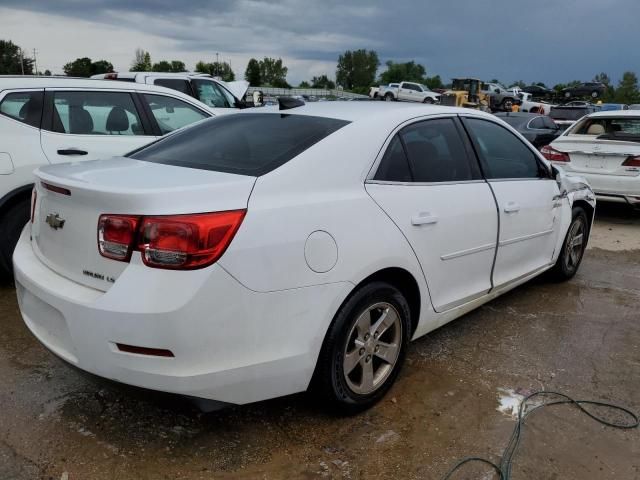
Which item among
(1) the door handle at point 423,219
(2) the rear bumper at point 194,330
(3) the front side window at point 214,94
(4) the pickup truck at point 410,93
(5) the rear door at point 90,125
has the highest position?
(4) the pickup truck at point 410,93

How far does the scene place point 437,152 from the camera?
136 inches

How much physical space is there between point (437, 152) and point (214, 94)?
9450 millimetres

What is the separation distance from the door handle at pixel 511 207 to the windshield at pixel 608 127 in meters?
5.44

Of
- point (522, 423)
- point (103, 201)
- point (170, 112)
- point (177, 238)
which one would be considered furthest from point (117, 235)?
point (170, 112)

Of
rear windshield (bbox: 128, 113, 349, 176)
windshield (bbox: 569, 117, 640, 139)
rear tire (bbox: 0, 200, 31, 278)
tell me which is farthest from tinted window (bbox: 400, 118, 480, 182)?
windshield (bbox: 569, 117, 640, 139)

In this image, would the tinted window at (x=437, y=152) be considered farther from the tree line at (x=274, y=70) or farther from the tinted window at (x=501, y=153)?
the tree line at (x=274, y=70)

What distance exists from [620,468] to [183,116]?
494 cm

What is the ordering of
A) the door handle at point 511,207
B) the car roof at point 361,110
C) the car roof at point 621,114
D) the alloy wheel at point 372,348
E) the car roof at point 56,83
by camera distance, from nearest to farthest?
the alloy wheel at point 372,348
the car roof at point 361,110
the door handle at point 511,207
the car roof at point 56,83
the car roof at point 621,114

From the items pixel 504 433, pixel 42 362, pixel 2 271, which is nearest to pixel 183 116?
pixel 2 271

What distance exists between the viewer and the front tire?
2689 millimetres

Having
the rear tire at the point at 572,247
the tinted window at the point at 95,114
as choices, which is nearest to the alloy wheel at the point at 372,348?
the rear tire at the point at 572,247

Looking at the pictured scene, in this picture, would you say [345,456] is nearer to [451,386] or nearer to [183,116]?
[451,386]

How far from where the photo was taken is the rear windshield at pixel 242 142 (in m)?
2.79

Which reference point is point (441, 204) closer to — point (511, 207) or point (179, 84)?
point (511, 207)
